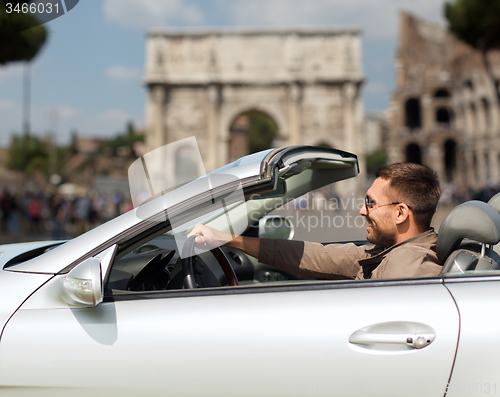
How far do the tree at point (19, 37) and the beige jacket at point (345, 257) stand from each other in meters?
13.3

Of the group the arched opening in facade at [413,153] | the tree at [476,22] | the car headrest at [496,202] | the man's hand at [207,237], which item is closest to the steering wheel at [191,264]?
the man's hand at [207,237]

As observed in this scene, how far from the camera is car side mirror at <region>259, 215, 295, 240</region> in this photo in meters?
3.02

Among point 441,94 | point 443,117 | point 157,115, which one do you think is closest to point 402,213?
point 157,115

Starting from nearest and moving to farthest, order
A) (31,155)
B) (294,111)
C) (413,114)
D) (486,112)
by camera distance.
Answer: (294,111), (486,112), (413,114), (31,155)

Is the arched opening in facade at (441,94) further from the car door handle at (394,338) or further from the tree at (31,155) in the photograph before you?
the car door handle at (394,338)

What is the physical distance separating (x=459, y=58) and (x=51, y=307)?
51822 mm

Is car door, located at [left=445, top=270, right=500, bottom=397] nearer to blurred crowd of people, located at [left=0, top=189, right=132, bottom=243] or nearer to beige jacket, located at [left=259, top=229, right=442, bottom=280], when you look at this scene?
beige jacket, located at [left=259, top=229, right=442, bottom=280]

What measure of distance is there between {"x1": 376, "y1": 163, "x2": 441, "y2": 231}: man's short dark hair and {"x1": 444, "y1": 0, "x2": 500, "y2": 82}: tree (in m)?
18.5

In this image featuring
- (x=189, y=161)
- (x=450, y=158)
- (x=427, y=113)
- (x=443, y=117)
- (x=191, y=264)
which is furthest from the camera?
(x=443, y=117)

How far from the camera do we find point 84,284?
59.2 inches

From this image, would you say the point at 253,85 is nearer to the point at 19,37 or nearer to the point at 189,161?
the point at 19,37

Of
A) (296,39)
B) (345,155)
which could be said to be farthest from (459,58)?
(345,155)

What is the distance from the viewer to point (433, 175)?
2.04 metres

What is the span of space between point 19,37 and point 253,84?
699 inches
